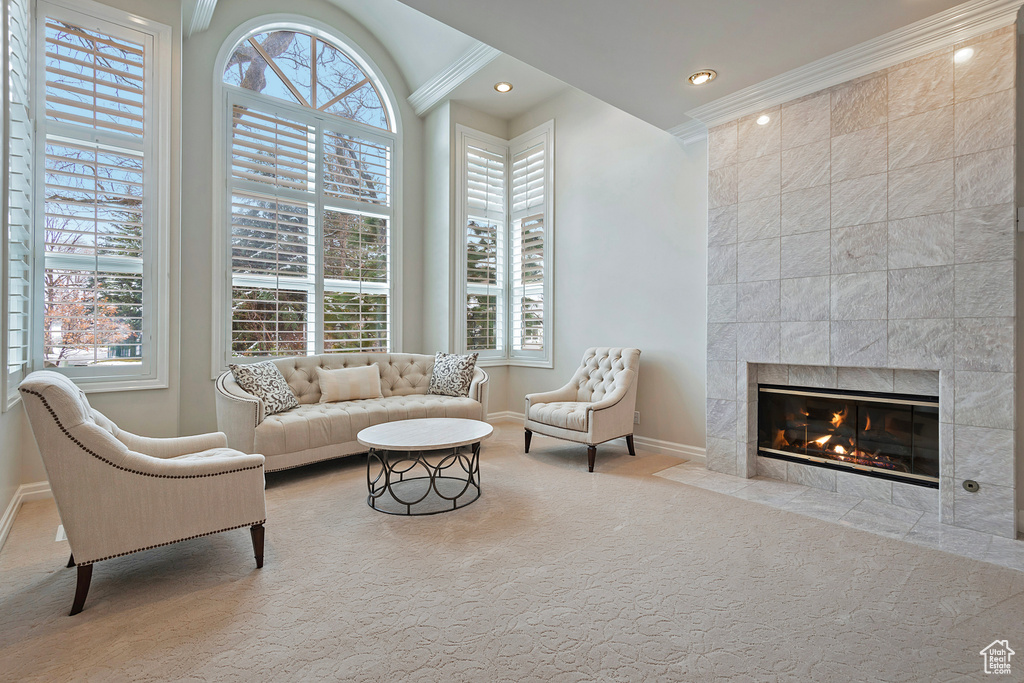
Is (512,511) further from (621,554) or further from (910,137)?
(910,137)

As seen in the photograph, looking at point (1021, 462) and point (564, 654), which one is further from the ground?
point (1021, 462)

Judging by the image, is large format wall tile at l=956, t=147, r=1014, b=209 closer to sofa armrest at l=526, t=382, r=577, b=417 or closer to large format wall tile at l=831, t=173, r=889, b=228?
large format wall tile at l=831, t=173, r=889, b=228

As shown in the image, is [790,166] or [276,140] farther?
[276,140]

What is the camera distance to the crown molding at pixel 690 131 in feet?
12.8

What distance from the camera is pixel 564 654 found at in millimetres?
1610

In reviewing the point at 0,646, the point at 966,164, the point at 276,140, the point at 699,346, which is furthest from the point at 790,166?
the point at 0,646

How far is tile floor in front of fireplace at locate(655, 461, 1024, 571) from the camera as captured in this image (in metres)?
2.39

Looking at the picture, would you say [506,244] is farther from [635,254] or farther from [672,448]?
[672,448]

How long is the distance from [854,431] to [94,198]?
18.0 ft

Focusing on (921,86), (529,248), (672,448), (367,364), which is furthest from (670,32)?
(367,364)

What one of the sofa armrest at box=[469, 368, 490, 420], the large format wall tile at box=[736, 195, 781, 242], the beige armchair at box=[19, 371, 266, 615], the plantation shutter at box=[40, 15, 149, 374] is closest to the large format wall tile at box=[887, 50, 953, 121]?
the large format wall tile at box=[736, 195, 781, 242]

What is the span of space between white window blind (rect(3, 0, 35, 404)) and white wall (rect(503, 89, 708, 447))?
407cm

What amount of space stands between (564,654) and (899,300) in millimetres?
2756

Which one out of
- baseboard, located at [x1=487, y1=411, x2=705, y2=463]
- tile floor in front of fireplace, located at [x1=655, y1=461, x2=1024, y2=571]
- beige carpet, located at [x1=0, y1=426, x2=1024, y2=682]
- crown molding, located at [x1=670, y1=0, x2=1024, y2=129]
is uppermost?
crown molding, located at [x1=670, y1=0, x2=1024, y2=129]
